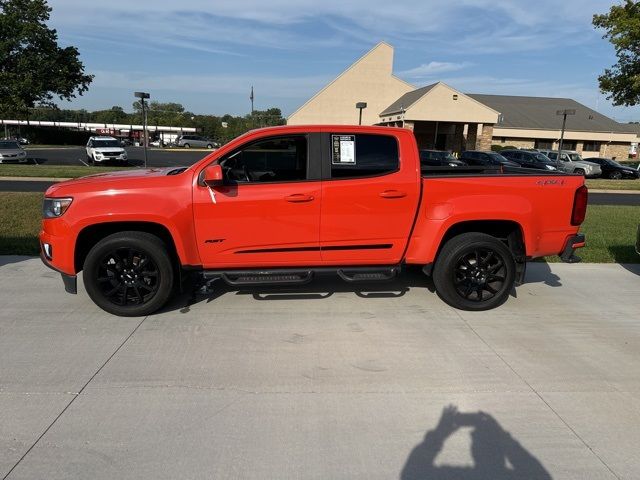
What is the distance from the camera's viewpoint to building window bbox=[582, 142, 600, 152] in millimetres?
51909

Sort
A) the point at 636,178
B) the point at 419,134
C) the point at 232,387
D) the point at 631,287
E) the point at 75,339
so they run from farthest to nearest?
the point at 419,134
the point at 636,178
the point at 631,287
the point at 75,339
the point at 232,387

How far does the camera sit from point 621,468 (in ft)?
9.15

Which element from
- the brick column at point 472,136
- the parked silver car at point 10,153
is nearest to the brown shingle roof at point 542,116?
the brick column at point 472,136

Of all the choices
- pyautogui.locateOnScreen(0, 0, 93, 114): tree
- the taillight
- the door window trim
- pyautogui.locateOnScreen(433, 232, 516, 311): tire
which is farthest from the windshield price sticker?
pyautogui.locateOnScreen(0, 0, 93, 114): tree

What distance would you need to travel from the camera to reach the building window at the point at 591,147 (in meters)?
51.9

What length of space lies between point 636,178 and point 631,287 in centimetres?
2981

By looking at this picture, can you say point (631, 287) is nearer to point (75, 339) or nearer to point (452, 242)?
point (452, 242)

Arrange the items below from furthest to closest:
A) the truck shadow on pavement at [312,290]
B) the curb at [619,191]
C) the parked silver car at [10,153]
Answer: the parked silver car at [10,153] < the curb at [619,191] < the truck shadow on pavement at [312,290]

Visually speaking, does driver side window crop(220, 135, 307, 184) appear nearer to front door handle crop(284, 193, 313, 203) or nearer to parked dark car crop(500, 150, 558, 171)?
front door handle crop(284, 193, 313, 203)

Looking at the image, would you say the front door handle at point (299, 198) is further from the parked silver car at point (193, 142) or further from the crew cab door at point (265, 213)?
the parked silver car at point (193, 142)

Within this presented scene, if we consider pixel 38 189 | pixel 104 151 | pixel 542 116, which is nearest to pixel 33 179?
pixel 38 189

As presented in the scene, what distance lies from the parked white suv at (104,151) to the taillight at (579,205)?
27404 mm

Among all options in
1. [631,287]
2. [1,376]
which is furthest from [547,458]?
[631,287]

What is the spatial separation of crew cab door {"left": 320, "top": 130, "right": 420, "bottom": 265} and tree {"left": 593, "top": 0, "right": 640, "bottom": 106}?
22778 mm
